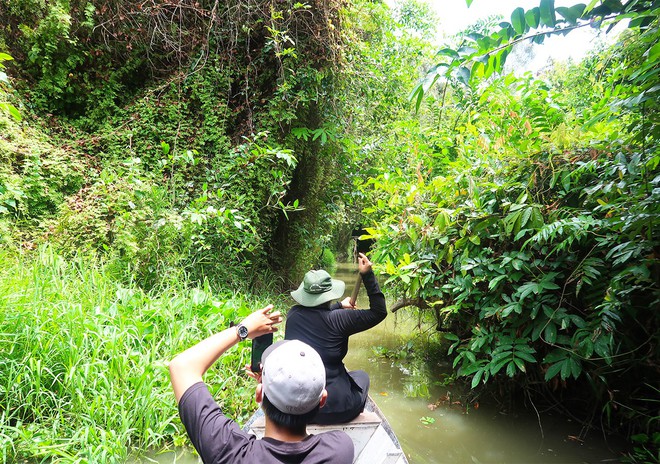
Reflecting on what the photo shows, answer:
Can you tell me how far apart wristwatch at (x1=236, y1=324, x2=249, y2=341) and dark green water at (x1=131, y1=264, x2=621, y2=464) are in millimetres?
2050

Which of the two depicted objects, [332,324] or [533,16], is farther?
[332,324]

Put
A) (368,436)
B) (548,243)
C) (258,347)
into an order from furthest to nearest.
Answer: (548,243)
(368,436)
(258,347)

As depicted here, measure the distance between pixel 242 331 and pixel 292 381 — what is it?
297 mm

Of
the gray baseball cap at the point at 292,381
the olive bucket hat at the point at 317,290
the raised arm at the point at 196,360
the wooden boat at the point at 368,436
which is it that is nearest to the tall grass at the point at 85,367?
the wooden boat at the point at 368,436

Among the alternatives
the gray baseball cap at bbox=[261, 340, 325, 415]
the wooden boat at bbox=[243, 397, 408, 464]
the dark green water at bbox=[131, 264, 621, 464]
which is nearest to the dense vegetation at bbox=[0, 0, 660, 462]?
the dark green water at bbox=[131, 264, 621, 464]

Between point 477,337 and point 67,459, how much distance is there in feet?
10.8

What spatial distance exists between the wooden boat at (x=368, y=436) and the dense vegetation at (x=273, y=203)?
763mm

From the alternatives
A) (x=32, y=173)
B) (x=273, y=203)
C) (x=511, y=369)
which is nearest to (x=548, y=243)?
(x=511, y=369)

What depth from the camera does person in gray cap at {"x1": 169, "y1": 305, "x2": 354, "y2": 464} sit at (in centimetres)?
125

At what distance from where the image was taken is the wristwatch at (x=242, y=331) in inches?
57.2

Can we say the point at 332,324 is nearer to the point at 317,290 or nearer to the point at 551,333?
the point at 317,290

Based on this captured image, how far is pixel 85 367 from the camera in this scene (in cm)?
297

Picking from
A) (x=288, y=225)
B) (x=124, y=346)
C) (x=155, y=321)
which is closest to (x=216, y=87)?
(x=288, y=225)

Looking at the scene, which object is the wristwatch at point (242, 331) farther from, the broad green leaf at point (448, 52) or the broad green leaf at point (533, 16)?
the broad green leaf at point (533, 16)
